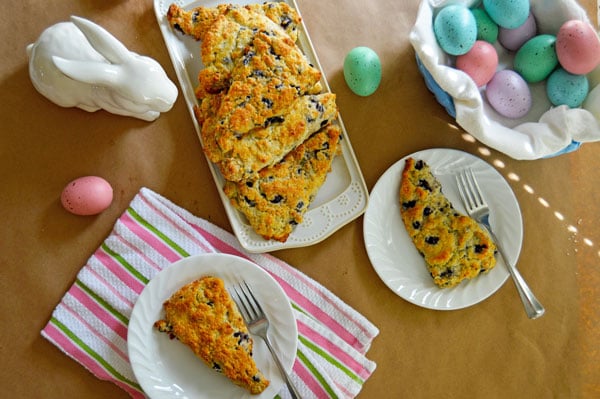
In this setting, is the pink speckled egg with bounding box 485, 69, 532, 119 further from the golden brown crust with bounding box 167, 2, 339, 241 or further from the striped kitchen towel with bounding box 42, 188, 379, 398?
the striped kitchen towel with bounding box 42, 188, 379, 398

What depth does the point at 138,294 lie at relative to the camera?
125cm

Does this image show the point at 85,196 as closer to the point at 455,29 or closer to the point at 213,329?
the point at 213,329

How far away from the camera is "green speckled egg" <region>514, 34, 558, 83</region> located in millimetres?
1245

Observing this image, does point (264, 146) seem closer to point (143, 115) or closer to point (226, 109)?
point (226, 109)

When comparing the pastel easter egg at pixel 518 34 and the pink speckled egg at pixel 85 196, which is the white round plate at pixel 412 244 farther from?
the pink speckled egg at pixel 85 196

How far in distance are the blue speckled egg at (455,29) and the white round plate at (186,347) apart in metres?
0.62

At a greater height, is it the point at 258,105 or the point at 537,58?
the point at 258,105

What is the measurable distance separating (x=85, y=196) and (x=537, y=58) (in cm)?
100

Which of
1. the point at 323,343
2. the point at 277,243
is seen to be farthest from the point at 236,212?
the point at 323,343

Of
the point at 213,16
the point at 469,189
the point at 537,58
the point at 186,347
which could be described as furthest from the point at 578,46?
the point at 186,347

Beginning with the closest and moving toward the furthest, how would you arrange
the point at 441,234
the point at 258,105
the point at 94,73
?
the point at 94,73 → the point at 258,105 → the point at 441,234

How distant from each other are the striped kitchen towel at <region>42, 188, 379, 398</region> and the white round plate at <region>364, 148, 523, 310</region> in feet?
0.44

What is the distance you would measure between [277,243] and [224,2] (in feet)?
1.81

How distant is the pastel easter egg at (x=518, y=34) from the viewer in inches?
50.6
